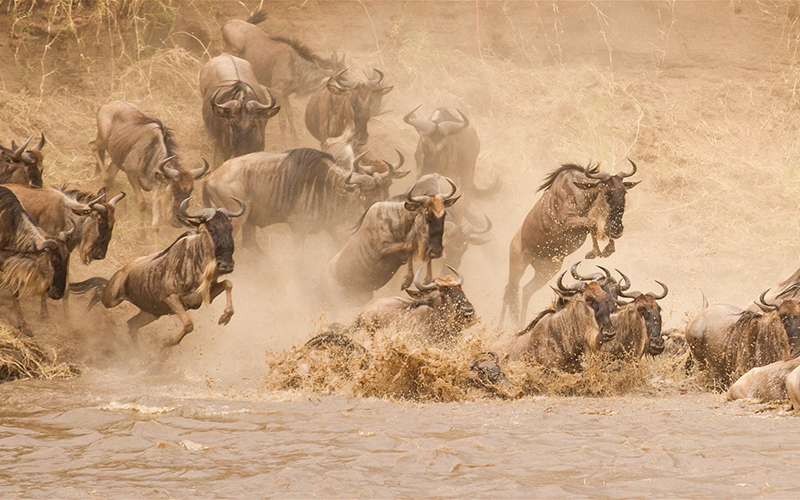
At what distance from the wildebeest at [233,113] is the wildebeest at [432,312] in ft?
12.1

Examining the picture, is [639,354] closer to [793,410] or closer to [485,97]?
[793,410]

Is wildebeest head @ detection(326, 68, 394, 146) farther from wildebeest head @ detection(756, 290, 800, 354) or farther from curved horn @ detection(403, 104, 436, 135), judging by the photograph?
wildebeest head @ detection(756, 290, 800, 354)

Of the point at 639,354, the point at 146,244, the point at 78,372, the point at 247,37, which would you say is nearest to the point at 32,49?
the point at 247,37

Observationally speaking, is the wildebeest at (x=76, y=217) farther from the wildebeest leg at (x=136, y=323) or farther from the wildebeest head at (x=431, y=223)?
the wildebeest head at (x=431, y=223)

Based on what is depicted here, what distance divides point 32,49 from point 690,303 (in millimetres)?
9344

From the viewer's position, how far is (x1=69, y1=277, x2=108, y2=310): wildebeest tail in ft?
31.6

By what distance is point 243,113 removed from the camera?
11383 mm

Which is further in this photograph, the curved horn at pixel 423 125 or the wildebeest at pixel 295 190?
the curved horn at pixel 423 125

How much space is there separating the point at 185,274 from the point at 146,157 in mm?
2297

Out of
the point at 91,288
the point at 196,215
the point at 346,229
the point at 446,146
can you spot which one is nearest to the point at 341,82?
the point at 446,146

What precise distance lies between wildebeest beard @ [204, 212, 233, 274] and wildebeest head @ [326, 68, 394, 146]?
3636mm

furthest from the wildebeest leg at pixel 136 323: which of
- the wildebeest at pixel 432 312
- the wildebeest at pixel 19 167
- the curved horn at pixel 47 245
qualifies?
the wildebeest at pixel 432 312

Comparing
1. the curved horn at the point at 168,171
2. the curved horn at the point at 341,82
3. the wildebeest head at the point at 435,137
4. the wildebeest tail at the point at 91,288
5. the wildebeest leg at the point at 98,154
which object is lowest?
the wildebeest tail at the point at 91,288

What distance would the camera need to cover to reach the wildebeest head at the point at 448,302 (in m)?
8.23
